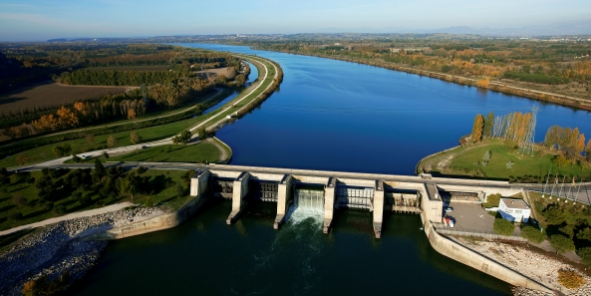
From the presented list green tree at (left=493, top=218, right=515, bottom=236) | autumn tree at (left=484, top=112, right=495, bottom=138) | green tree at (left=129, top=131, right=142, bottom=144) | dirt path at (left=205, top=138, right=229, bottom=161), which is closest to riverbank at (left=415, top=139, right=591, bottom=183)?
autumn tree at (left=484, top=112, right=495, bottom=138)

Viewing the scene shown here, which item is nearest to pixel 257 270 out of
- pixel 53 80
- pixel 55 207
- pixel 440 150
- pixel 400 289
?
pixel 400 289

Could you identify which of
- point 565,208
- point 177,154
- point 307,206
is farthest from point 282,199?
point 565,208

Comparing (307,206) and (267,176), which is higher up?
(267,176)

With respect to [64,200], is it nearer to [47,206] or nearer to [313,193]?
[47,206]

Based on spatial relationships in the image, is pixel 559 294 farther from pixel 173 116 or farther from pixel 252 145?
pixel 173 116

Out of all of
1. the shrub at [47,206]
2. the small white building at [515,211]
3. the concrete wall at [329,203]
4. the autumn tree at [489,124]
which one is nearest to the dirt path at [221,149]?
the concrete wall at [329,203]
